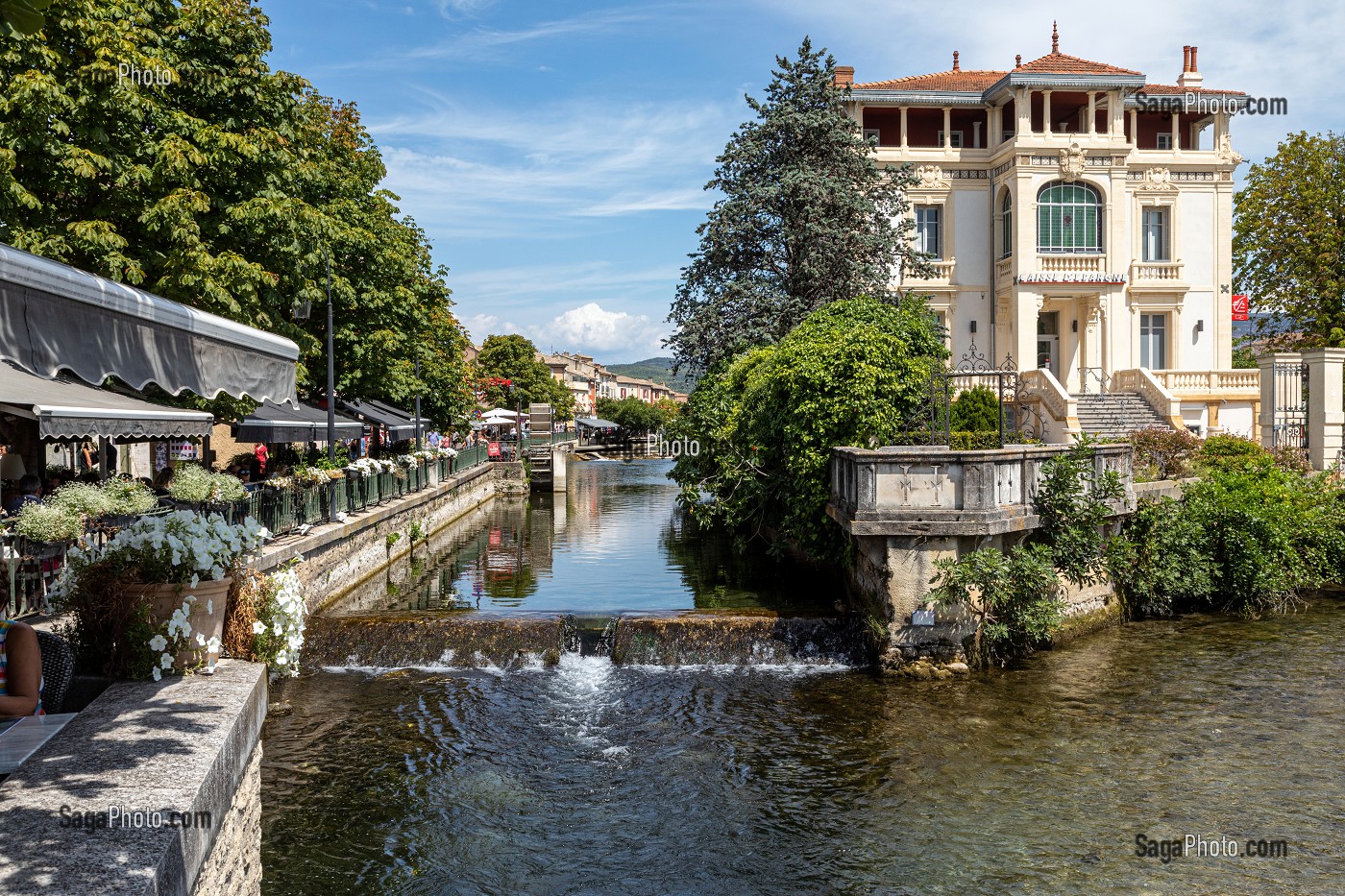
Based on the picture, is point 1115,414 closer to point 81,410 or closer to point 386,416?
point 386,416

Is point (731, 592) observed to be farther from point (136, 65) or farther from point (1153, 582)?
point (136, 65)

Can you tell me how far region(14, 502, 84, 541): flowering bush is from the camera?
9.65m

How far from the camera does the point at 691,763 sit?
1009cm

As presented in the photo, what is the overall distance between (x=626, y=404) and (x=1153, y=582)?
103m

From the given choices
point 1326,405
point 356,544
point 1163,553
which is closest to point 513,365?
point 356,544

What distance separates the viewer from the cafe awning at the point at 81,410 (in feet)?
22.4

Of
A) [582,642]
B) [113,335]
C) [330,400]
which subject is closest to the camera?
[113,335]

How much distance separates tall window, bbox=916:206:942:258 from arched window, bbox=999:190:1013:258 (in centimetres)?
212

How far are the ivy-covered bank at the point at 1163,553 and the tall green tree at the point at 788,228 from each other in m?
11.2

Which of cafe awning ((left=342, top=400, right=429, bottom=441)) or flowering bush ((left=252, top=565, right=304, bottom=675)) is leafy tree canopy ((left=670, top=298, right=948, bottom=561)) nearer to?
flowering bush ((left=252, top=565, right=304, bottom=675))

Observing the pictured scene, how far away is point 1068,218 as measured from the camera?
109 feet

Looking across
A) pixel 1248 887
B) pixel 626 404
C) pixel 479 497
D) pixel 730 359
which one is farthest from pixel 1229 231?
pixel 626 404

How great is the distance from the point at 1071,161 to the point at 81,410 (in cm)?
3149

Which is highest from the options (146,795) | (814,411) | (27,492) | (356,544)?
(814,411)
